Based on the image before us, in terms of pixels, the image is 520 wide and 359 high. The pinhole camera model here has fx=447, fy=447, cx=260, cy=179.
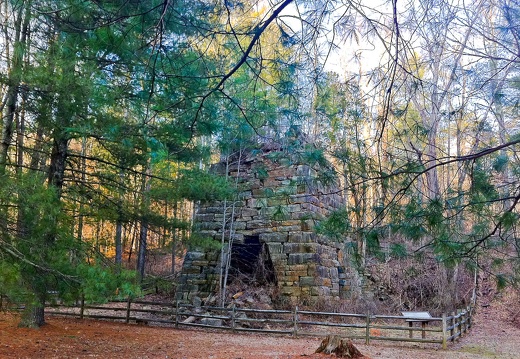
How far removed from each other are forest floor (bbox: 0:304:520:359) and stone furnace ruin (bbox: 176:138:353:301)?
1978mm

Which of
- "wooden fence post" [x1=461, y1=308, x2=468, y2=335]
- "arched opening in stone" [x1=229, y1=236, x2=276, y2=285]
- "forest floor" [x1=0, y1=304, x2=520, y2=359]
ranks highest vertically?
"arched opening in stone" [x1=229, y1=236, x2=276, y2=285]

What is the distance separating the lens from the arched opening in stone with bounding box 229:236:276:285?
1202 centimetres

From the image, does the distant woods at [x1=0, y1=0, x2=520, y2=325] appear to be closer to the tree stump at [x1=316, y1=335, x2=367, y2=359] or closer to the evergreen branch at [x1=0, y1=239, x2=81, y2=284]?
the evergreen branch at [x1=0, y1=239, x2=81, y2=284]

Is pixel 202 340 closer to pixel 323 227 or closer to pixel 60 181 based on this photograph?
pixel 60 181

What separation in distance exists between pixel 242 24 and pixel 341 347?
469cm

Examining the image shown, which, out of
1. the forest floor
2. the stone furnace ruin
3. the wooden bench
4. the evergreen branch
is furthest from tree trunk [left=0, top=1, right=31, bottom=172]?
the wooden bench

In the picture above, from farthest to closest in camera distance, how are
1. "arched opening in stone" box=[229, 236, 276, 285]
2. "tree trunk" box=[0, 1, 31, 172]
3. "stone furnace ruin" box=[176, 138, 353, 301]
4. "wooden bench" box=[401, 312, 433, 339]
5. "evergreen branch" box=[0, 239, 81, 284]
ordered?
1. "arched opening in stone" box=[229, 236, 276, 285]
2. "stone furnace ruin" box=[176, 138, 353, 301]
3. "wooden bench" box=[401, 312, 433, 339]
4. "tree trunk" box=[0, 1, 31, 172]
5. "evergreen branch" box=[0, 239, 81, 284]

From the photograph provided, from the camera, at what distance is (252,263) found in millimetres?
12461

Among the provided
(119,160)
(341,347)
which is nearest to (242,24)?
(341,347)

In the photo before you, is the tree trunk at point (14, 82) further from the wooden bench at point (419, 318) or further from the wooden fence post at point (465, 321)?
the wooden fence post at point (465, 321)

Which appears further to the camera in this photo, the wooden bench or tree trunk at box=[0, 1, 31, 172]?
the wooden bench

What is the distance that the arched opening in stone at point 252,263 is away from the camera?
12016 mm

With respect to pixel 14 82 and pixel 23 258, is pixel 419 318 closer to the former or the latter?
pixel 23 258

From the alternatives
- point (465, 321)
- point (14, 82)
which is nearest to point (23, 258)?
point (14, 82)
